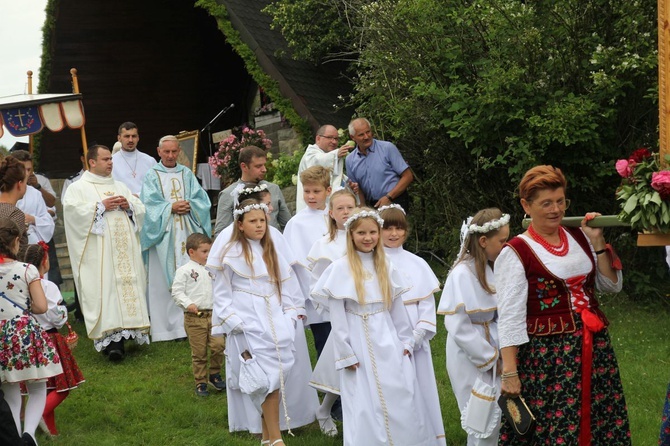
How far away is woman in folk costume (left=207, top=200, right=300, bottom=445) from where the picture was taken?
7477 mm

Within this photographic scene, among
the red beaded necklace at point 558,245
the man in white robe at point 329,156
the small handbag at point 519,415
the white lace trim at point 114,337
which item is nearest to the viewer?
the small handbag at point 519,415

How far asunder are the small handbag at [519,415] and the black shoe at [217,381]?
444cm

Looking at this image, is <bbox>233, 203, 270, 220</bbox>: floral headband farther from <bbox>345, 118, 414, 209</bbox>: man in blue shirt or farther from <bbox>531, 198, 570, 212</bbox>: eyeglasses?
<bbox>345, 118, 414, 209</bbox>: man in blue shirt

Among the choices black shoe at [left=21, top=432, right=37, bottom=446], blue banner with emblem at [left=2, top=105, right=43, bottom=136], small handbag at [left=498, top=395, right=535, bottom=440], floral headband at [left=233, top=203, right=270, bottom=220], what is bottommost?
black shoe at [left=21, top=432, right=37, bottom=446]

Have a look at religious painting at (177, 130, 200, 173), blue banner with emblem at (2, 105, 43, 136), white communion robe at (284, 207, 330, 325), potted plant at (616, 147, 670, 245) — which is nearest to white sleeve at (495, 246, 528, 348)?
potted plant at (616, 147, 670, 245)

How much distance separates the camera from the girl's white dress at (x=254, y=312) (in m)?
7.49

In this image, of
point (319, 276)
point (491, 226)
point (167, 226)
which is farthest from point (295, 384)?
point (167, 226)

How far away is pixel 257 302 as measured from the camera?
25.0 feet

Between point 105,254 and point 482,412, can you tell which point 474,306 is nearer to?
point 482,412

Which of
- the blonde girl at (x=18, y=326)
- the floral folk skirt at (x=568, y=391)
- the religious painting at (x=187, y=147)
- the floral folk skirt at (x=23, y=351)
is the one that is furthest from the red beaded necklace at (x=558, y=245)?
the religious painting at (x=187, y=147)

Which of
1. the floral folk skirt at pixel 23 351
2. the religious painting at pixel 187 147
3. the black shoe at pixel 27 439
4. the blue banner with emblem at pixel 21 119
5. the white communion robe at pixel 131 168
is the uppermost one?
the blue banner with emblem at pixel 21 119

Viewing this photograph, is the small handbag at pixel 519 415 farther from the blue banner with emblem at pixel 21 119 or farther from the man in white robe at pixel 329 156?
the blue banner with emblem at pixel 21 119

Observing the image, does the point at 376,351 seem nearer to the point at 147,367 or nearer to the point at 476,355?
the point at 476,355

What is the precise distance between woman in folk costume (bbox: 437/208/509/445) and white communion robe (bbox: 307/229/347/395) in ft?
3.66
